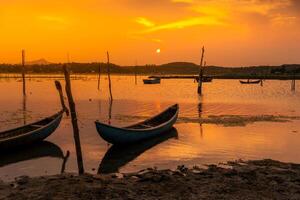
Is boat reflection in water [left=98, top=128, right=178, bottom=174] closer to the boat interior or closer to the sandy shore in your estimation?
the boat interior

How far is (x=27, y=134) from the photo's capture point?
1942cm

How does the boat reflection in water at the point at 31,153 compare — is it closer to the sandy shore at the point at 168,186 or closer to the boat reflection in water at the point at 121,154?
the boat reflection in water at the point at 121,154

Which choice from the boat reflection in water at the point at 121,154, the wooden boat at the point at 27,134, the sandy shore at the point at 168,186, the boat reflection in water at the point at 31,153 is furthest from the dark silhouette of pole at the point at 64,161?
the sandy shore at the point at 168,186

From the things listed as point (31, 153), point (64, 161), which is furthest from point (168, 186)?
point (31, 153)

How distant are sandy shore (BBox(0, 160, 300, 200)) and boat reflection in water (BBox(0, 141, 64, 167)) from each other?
553 centimetres

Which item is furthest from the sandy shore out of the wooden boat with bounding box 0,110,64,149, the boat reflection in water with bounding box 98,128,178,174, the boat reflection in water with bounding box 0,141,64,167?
the wooden boat with bounding box 0,110,64,149

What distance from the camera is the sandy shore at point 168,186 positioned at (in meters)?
10.1

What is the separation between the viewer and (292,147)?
2038 cm

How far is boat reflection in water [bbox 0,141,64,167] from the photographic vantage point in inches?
680

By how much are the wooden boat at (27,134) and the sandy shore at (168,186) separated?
6.61 metres

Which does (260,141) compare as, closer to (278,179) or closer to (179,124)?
(179,124)

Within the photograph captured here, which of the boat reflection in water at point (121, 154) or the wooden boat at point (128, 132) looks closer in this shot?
the boat reflection in water at point (121, 154)

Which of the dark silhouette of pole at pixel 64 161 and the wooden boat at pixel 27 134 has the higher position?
the wooden boat at pixel 27 134

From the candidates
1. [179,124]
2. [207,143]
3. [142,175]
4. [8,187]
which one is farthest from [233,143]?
[8,187]
